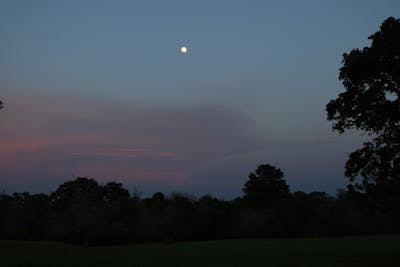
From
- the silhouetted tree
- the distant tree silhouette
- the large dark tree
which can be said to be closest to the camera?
the large dark tree

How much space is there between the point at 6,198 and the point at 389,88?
83.1m

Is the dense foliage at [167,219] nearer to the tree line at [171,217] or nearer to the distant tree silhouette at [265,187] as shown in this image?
the tree line at [171,217]

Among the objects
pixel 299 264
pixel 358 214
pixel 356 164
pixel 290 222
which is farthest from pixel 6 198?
pixel 356 164

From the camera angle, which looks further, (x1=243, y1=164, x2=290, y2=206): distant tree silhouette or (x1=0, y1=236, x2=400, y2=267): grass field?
(x1=243, y1=164, x2=290, y2=206): distant tree silhouette

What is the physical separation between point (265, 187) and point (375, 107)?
88.6 m

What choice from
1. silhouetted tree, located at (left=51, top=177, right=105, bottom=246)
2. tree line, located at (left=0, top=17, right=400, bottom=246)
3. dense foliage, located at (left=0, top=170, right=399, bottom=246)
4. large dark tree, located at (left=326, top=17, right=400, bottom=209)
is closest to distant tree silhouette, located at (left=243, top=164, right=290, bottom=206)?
tree line, located at (left=0, top=17, right=400, bottom=246)

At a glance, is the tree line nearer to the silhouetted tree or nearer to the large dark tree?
the silhouetted tree

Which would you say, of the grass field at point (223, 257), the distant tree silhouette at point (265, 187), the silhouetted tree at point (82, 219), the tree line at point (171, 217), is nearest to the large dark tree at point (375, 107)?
the grass field at point (223, 257)

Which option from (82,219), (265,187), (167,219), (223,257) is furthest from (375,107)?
(265,187)

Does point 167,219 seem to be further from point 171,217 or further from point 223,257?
point 223,257

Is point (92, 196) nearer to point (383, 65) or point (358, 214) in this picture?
point (358, 214)

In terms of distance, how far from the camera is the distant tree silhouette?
107500mm

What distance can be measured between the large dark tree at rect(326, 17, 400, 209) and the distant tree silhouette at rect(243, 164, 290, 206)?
80606 mm

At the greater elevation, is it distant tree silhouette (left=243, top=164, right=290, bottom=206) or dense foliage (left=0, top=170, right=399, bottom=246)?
distant tree silhouette (left=243, top=164, right=290, bottom=206)
